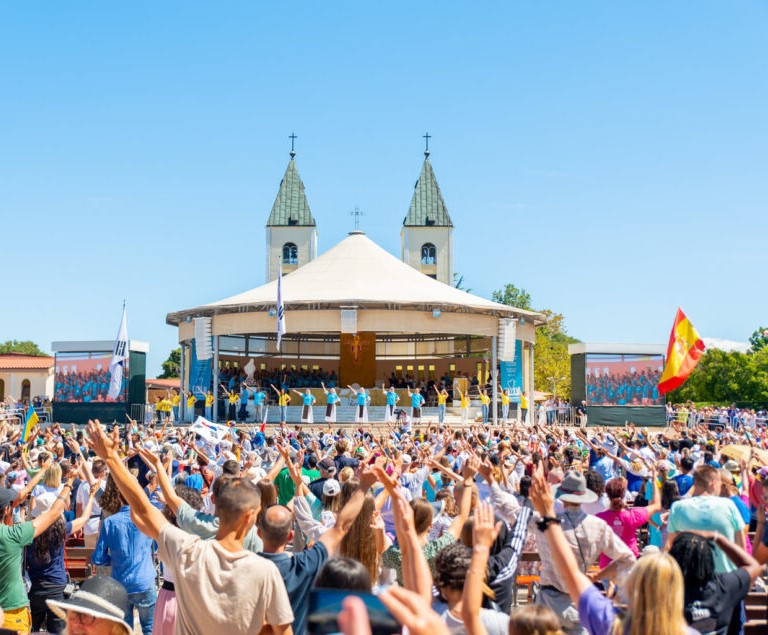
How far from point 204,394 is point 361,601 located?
3188 cm

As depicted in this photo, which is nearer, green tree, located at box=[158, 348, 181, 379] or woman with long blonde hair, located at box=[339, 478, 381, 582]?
woman with long blonde hair, located at box=[339, 478, 381, 582]

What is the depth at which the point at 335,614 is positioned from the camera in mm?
2350

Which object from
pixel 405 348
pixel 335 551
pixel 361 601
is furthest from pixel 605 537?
pixel 405 348

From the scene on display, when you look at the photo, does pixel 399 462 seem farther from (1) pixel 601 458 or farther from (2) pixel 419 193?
(2) pixel 419 193

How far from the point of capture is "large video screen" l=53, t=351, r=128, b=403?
3525 centimetres

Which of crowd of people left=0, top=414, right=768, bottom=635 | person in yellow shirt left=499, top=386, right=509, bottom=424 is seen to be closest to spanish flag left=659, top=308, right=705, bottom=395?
crowd of people left=0, top=414, right=768, bottom=635

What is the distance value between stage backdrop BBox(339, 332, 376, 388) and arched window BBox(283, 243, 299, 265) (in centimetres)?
2098

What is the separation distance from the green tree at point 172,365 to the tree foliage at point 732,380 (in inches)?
1718

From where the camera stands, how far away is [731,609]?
376 centimetres

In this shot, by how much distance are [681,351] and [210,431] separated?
8.41 metres

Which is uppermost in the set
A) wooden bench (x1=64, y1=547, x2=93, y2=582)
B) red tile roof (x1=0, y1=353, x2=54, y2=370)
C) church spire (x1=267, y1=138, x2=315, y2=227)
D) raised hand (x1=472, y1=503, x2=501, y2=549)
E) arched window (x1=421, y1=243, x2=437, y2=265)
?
church spire (x1=267, y1=138, x2=315, y2=227)

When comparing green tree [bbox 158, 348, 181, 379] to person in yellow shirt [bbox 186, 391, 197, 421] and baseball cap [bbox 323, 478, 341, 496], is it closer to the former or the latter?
person in yellow shirt [bbox 186, 391, 197, 421]

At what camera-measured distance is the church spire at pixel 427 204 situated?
60500 millimetres

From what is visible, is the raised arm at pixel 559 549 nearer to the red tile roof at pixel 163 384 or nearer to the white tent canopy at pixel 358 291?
the white tent canopy at pixel 358 291
